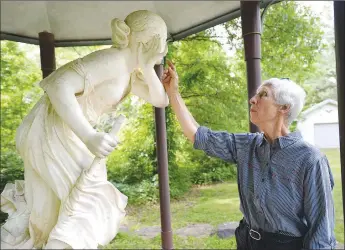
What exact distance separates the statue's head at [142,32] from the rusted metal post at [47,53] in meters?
2.41

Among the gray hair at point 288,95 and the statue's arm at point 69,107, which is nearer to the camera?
the statue's arm at point 69,107

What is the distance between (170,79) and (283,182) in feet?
2.40

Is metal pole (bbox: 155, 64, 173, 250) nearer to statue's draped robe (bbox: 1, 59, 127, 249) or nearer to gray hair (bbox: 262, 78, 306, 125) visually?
gray hair (bbox: 262, 78, 306, 125)

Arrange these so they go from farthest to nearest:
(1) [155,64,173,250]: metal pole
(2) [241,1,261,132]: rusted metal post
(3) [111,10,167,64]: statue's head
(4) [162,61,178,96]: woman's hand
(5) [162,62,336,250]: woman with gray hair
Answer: (1) [155,64,173,250]: metal pole
(2) [241,1,261,132]: rusted metal post
(4) [162,61,178,96]: woman's hand
(5) [162,62,336,250]: woman with gray hair
(3) [111,10,167,64]: statue's head

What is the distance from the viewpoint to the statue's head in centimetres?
144

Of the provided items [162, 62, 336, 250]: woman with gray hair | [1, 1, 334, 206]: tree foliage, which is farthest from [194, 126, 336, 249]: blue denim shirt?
[1, 1, 334, 206]: tree foliage

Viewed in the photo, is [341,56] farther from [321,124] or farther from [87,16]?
[321,124]

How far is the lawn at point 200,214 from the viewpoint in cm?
528

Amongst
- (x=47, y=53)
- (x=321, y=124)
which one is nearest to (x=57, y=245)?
(x=47, y=53)

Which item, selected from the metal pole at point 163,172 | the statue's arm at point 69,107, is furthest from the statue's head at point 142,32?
the metal pole at point 163,172

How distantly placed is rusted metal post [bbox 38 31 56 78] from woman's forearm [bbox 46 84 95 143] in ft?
8.21

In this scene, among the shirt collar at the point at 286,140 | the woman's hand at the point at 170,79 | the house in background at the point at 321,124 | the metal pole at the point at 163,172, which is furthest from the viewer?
the house in background at the point at 321,124

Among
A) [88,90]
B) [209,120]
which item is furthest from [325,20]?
[88,90]

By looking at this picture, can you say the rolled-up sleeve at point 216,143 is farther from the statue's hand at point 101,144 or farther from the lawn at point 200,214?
the lawn at point 200,214
